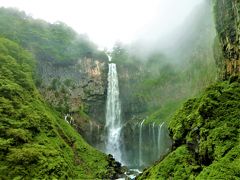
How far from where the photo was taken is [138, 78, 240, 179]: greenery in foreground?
37.6 metres

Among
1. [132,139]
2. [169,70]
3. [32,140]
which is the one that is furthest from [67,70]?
[32,140]

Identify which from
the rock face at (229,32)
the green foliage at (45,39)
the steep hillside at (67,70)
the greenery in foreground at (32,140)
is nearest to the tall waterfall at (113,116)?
the steep hillside at (67,70)

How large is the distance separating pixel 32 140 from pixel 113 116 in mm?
36677

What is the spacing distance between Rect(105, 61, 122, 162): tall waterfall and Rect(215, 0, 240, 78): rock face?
4317 cm

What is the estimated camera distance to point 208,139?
1694 inches

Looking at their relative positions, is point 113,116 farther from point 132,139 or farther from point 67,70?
point 67,70

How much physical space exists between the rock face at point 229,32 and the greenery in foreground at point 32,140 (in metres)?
29.3

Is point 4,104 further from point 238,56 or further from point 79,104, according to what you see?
point 238,56

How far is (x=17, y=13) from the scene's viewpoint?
121375 millimetres

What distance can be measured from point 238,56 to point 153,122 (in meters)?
44.3

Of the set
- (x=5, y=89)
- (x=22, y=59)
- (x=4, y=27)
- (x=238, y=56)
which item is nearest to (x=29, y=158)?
(x=5, y=89)

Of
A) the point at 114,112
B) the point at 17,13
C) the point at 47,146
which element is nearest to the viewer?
the point at 47,146

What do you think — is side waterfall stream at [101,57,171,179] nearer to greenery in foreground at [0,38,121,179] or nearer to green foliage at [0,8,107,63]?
greenery in foreground at [0,38,121,179]

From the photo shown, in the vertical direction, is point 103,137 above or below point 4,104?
below
